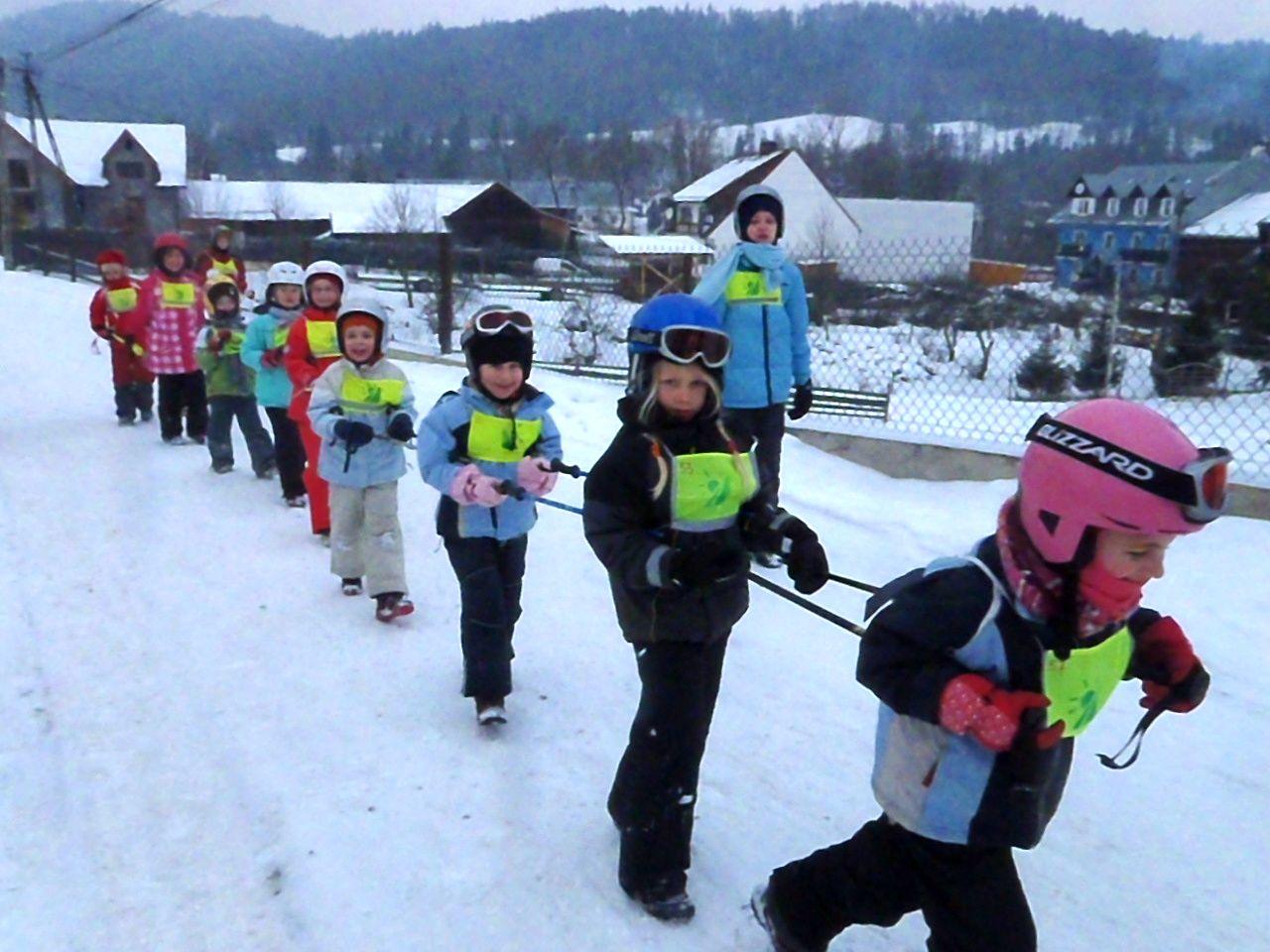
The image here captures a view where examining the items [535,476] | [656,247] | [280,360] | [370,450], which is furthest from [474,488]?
[656,247]

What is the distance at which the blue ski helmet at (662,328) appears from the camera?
288cm

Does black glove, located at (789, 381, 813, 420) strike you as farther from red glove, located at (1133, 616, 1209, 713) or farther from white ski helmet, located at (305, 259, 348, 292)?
red glove, located at (1133, 616, 1209, 713)

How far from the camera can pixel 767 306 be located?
18.0 ft

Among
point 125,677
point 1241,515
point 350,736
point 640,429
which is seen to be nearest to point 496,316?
point 640,429

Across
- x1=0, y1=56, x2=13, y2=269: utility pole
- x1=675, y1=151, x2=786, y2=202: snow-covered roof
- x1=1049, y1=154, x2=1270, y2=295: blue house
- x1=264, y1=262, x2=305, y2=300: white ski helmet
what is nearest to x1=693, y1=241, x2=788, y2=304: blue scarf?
x1=264, y1=262, x2=305, y2=300: white ski helmet

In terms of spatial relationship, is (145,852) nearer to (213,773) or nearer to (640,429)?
(213,773)

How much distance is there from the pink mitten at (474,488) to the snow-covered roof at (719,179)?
1754 inches

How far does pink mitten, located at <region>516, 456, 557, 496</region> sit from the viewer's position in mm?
3834

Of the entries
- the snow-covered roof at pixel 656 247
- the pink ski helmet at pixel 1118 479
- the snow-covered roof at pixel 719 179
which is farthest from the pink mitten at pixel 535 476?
the snow-covered roof at pixel 719 179

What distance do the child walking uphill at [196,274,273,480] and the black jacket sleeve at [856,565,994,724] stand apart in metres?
6.63

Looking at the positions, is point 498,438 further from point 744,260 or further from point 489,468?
point 744,260

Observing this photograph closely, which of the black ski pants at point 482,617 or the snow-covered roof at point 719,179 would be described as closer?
the black ski pants at point 482,617

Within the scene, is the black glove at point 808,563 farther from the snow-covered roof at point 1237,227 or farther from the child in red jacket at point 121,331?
the snow-covered roof at point 1237,227

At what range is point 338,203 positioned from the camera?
57.9 meters
